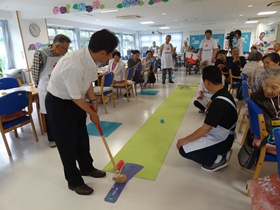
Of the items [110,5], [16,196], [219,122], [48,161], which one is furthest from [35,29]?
[219,122]

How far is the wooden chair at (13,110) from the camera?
2.34m

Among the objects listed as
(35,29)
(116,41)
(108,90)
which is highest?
(35,29)

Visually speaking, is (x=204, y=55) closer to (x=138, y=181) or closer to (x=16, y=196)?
(x=138, y=181)

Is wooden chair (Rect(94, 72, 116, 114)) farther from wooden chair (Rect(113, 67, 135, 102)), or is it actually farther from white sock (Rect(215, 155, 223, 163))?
white sock (Rect(215, 155, 223, 163))

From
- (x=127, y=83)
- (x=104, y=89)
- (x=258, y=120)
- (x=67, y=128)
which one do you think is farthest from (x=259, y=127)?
(x=127, y=83)

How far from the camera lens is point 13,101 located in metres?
2.41

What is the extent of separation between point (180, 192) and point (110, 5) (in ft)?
17.9

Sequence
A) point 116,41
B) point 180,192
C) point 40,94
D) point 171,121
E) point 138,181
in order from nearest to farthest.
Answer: point 116,41, point 180,192, point 138,181, point 40,94, point 171,121

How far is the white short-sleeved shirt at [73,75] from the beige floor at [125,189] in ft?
3.14

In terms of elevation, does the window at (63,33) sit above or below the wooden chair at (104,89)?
above

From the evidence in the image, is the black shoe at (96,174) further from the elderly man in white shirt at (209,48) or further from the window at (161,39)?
the window at (161,39)

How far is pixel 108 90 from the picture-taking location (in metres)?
4.05

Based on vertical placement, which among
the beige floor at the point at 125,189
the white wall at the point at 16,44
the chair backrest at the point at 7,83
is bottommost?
the beige floor at the point at 125,189

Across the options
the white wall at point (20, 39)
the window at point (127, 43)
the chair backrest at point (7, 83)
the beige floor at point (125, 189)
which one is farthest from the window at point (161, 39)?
the beige floor at point (125, 189)
